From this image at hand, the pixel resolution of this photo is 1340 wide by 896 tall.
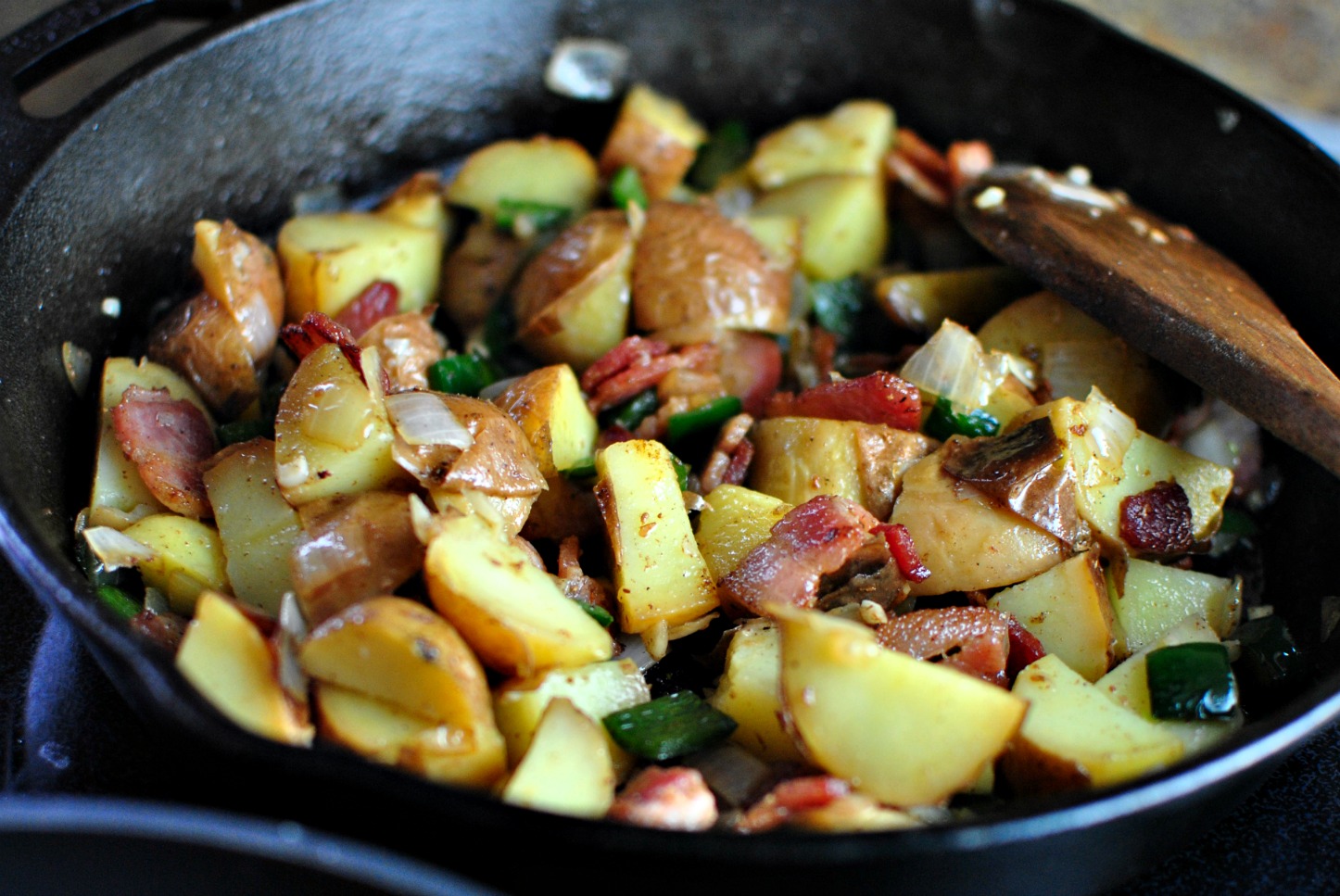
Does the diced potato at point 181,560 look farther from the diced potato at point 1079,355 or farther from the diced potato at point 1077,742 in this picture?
the diced potato at point 1079,355

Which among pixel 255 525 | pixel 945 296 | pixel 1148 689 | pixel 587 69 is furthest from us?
pixel 587 69

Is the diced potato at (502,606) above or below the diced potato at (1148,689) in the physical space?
above

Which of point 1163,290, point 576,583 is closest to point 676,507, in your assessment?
point 576,583

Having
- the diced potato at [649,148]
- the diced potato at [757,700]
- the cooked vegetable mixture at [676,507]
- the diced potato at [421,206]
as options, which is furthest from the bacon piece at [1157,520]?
the diced potato at [421,206]

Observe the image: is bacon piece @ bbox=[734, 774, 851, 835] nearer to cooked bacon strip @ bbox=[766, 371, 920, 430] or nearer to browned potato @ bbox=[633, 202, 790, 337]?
cooked bacon strip @ bbox=[766, 371, 920, 430]

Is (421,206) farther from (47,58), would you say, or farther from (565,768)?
(565,768)

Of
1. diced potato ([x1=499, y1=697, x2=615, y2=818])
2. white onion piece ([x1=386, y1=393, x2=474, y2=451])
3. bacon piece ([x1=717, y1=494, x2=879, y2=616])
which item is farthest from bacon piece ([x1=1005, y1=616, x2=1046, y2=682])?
white onion piece ([x1=386, y1=393, x2=474, y2=451])
